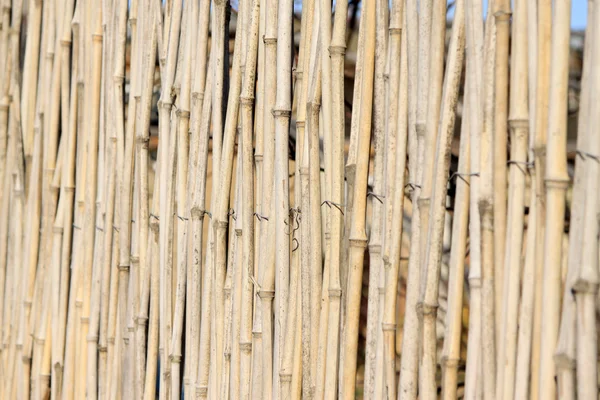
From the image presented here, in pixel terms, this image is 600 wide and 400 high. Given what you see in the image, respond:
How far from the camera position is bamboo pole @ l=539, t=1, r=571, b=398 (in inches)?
34.2

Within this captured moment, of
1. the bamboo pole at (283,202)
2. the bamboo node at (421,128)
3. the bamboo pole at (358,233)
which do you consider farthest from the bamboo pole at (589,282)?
the bamboo pole at (283,202)

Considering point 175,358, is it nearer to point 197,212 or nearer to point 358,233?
point 197,212

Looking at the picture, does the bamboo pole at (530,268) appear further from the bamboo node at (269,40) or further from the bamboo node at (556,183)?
the bamboo node at (269,40)

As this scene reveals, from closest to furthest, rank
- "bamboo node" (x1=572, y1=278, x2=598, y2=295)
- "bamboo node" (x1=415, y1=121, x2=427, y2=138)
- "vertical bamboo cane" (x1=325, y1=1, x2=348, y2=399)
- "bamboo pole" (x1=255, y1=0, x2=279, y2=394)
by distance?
"bamboo node" (x1=572, y1=278, x2=598, y2=295) → "bamboo node" (x1=415, y1=121, x2=427, y2=138) → "vertical bamboo cane" (x1=325, y1=1, x2=348, y2=399) → "bamboo pole" (x1=255, y1=0, x2=279, y2=394)

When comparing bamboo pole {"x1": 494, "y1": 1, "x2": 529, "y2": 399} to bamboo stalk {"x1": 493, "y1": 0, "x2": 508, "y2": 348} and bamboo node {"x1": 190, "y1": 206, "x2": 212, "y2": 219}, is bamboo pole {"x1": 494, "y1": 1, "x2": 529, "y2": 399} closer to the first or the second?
bamboo stalk {"x1": 493, "y1": 0, "x2": 508, "y2": 348}

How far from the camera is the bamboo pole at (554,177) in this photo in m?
0.87

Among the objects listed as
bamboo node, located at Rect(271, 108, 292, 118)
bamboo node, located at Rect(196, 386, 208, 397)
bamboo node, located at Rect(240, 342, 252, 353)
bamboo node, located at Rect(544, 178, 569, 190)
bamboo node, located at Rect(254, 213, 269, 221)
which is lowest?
bamboo node, located at Rect(196, 386, 208, 397)

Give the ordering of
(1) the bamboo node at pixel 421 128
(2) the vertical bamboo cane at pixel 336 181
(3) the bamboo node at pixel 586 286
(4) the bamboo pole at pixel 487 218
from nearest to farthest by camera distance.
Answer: (3) the bamboo node at pixel 586 286
(4) the bamboo pole at pixel 487 218
(1) the bamboo node at pixel 421 128
(2) the vertical bamboo cane at pixel 336 181

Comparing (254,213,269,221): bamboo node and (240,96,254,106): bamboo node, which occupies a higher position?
(240,96,254,106): bamboo node

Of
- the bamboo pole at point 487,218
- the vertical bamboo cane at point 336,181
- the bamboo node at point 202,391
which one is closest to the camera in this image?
the bamboo pole at point 487,218

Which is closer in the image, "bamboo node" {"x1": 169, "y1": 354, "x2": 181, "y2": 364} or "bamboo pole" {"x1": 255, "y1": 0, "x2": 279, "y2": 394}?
"bamboo pole" {"x1": 255, "y1": 0, "x2": 279, "y2": 394}

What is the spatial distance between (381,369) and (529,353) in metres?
0.23

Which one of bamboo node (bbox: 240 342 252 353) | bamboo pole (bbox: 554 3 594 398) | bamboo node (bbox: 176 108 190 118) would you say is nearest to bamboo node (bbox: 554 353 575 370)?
bamboo pole (bbox: 554 3 594 398)

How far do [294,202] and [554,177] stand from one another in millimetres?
521
